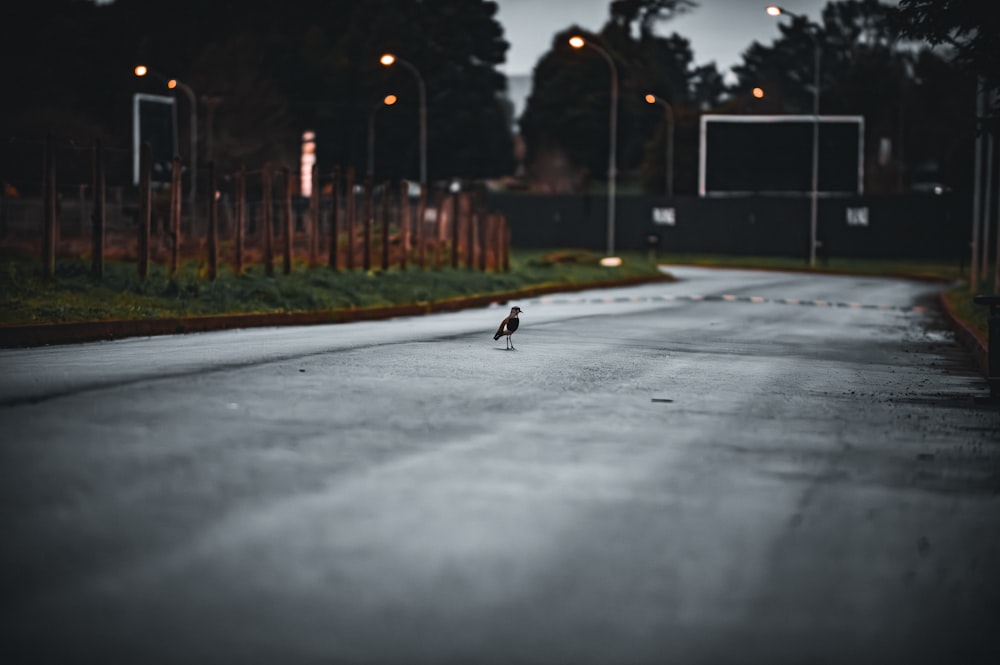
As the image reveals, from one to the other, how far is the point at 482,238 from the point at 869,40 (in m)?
107

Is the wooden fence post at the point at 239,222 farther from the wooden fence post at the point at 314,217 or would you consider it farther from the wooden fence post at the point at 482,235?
the wooden fence post at the point at 482,235

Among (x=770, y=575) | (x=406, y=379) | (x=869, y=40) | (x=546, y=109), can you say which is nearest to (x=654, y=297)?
(x=406, y=379)

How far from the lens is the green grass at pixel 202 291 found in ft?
66.9

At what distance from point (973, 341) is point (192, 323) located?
10.7m

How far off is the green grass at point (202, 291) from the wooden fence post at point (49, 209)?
26 centimetres

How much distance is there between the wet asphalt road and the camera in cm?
529

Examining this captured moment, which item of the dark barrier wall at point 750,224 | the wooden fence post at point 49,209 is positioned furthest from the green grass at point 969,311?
the dark barrier wall at point 750,224

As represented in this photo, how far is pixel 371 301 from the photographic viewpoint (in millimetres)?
27109

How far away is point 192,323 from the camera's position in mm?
20641

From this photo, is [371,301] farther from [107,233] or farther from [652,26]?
[652,26]

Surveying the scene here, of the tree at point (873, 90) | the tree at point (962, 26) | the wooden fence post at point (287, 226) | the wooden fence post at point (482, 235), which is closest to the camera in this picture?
the tree at point (962, 26)

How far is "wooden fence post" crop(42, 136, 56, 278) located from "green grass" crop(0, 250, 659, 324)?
0.26m

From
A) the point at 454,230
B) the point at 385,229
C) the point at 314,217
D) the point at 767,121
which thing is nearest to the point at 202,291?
the point at 314,217

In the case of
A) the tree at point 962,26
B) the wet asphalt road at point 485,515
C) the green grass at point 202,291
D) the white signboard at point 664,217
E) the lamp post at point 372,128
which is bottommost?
the wet asphalt road at point 485,515
